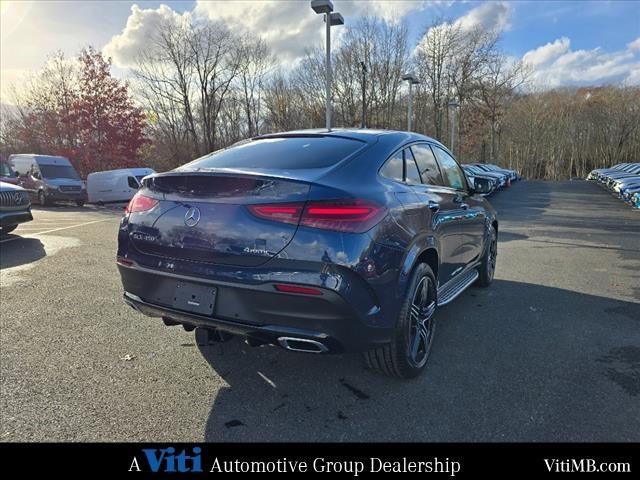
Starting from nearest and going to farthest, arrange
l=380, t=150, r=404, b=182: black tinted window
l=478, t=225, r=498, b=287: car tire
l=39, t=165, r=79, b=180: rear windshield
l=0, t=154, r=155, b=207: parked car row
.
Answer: l=380, t=150, r=404, b=182: black tinted window
l=478, t=225, r=498, b=287: car tire
l=0, t=154, r=155, b=207: parked car row
l=39, t=165, r=79, b=180: rear windshield

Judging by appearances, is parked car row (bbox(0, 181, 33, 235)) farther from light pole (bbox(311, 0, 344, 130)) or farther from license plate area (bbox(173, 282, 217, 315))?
light pole (bbox(311, 0, 344, 130))

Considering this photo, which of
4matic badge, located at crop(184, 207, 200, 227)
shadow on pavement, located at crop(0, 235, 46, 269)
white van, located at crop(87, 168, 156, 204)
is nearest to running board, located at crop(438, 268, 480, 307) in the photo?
4matic badge, located at crop(184, 207, 200, 227)

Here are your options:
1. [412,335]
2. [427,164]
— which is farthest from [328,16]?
[412,335]

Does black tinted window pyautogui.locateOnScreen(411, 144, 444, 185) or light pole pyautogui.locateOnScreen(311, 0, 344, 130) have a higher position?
light pole pyautogui.locateOnScreen(311, 0, 344, 130)

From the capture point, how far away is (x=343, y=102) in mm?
35531

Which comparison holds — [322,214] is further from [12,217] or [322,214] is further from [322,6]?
[322,6]

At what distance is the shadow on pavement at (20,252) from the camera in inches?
263

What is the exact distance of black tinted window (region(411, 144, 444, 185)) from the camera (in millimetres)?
3463

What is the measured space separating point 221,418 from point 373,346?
3.31ft

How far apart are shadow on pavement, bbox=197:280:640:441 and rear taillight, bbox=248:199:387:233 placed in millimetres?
1172

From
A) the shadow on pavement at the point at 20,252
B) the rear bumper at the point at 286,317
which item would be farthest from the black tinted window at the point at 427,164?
the shadow on pavement at the point at 20,252

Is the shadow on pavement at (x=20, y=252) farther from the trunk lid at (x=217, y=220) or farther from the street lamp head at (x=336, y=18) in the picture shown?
the street lamp head at (x=336, y=18)

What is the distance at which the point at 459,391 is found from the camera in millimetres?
2852

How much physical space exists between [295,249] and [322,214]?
0.80 feet
